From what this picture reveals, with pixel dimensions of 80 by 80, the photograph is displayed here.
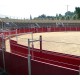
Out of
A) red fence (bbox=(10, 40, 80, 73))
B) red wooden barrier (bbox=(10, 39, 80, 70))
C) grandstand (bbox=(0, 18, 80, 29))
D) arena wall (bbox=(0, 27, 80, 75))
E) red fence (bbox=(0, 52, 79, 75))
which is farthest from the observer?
grandstand (bbox=(0, 18, 80, 29))

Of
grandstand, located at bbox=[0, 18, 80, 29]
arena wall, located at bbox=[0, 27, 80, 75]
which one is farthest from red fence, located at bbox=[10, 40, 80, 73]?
grandstand, located at bbox=[0, 18, 80, 29]

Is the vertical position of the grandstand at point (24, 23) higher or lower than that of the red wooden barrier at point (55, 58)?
higher

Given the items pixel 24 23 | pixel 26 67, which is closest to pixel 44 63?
pixel 26 67

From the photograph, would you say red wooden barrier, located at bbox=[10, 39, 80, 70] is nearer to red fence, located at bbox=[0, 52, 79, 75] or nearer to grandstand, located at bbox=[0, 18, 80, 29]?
red fence, located at bbox=[0, 52, 79, 75]

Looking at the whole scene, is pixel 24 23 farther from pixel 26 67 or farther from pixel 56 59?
pixel 26 67

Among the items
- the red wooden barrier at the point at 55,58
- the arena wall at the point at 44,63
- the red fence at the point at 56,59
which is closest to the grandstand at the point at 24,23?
the red wooden barrier at the point at 55,58

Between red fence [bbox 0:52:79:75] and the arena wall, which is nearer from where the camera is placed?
red fence [bbox 0:52:79:75]

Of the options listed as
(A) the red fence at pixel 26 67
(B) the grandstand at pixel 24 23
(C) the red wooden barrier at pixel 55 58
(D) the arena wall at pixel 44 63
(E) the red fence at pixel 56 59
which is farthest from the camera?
(B) the grandstand at pixel 24 23

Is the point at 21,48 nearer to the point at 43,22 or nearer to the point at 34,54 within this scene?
the point at 34,54

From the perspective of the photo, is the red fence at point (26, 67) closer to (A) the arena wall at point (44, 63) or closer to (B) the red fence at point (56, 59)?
(A) the arena wall at point (44, 63)

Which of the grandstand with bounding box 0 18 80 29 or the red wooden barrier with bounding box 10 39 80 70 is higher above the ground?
the grandstand with bounding box 0 18 80 29

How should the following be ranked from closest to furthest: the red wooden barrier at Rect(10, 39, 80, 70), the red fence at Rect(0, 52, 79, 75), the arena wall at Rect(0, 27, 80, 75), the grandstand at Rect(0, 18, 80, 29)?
the red fence at Rect(0, 52, 79, 75), the arena wall at Rect(0, 27, 80, 75), the red wooden barrier at Rect(10, 39, 80, 70), the grandstand at Rect(0, 18, 80, 29)

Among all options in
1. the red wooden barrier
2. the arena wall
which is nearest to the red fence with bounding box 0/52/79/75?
the arena wall

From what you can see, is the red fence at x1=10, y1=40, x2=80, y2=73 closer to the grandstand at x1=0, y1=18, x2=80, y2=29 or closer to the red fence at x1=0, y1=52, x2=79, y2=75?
the red fence at x1=0, y1=52, x2=79, y2=75
